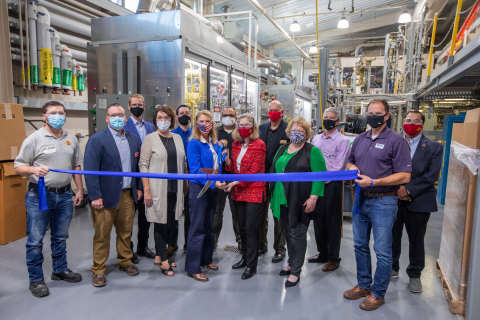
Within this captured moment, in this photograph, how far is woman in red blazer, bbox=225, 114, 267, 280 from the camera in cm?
305

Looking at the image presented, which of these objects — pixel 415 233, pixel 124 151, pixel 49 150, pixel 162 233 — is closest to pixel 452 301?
pixel 415 233

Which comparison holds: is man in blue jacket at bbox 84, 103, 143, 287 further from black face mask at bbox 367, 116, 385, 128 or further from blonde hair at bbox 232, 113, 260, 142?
black face mask at bbox 367, 116, 385, 128

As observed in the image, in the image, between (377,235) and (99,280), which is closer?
(377,235)

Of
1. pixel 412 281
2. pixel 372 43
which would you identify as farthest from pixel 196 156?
pixel 372 43

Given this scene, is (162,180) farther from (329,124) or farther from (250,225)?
(329,124)

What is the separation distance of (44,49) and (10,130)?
165 centimetres

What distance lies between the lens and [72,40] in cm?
569

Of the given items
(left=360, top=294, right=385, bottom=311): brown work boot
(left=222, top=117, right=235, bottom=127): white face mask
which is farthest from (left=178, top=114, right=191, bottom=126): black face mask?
(left=360, top=294, right=385, bottom=311): brown work boot

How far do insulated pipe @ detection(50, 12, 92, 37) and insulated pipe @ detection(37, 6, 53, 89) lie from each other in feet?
1.26

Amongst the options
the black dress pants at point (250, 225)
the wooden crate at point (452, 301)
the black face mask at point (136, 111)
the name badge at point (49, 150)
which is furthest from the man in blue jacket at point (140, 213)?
the wooden crate at point (452, 301)

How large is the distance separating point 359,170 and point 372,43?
676 inches

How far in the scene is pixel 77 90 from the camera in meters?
5.97

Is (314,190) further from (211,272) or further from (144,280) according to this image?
(144,280)

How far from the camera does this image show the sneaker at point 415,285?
2974 millimetres
